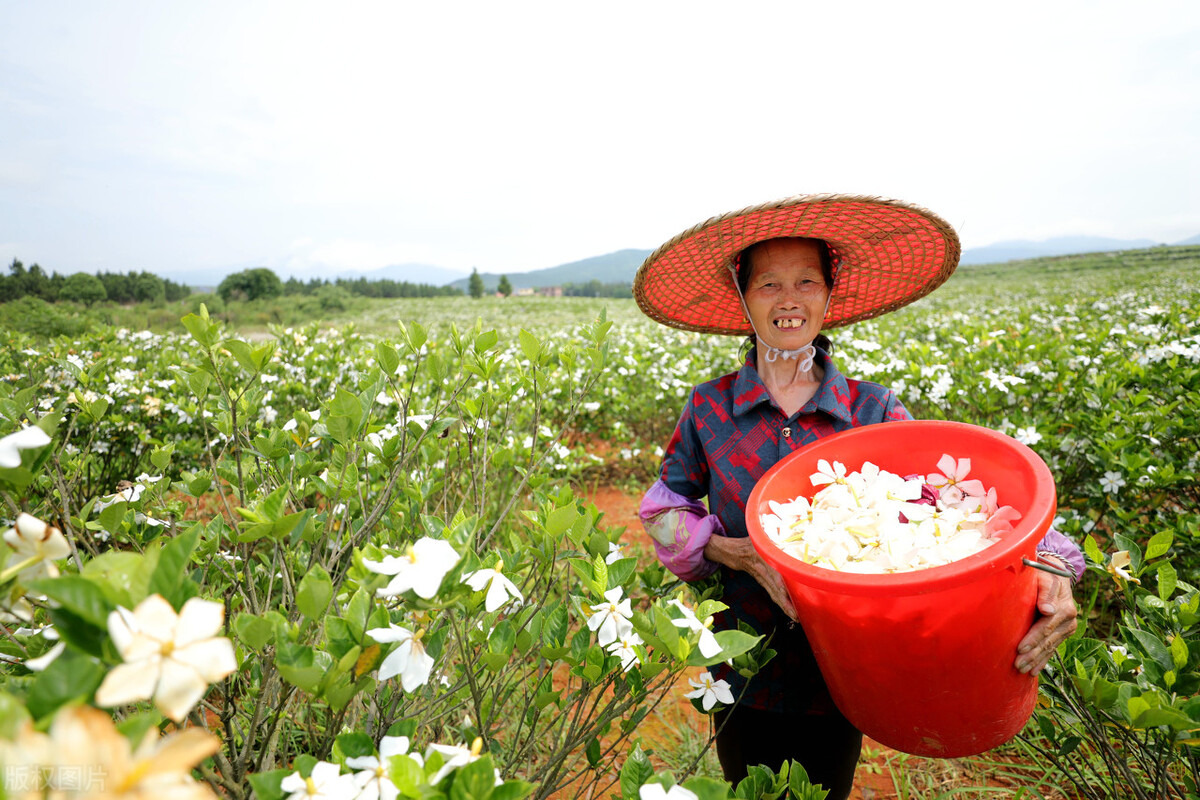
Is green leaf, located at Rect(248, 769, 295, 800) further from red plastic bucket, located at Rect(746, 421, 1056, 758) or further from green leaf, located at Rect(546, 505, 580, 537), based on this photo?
red plastic bucket, located at Rect(746, 421, 1056, 758)

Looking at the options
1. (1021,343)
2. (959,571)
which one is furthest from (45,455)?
(1021,343)

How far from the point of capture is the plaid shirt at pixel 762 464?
1.30 metres

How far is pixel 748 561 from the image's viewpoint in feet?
3.74

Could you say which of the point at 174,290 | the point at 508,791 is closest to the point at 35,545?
the point at 508,791

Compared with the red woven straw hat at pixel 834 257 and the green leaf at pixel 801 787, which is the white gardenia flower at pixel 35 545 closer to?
the green leaf at pixel 801 787

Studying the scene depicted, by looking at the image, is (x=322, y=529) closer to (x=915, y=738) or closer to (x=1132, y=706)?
(x=915, y=738)

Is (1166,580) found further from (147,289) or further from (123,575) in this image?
(147,289)

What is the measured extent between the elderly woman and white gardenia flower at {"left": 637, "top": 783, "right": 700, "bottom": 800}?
0.62m

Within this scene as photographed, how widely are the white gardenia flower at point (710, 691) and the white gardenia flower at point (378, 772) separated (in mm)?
570

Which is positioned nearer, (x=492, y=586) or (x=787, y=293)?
(x=492, y=586)

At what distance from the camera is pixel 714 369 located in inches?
198

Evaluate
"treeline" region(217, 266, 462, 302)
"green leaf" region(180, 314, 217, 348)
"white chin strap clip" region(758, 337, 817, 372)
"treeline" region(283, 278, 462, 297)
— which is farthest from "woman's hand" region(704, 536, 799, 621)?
"treeline" region(283, 278, 462, 297)

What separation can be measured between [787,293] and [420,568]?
1076 mm

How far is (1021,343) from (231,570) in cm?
363
